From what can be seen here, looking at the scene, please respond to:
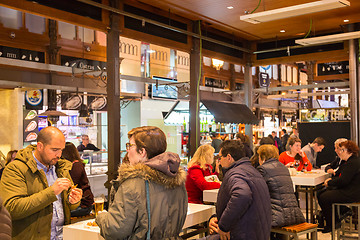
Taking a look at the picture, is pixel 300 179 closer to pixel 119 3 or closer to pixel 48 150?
pixel 119 3

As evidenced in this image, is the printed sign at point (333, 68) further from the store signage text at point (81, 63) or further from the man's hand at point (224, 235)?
the man's hand at point (224, 235)

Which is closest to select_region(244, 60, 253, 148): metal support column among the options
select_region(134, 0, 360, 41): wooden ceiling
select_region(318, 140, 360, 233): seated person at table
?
select_region(134, 0, 360, 41): wooden ceiling

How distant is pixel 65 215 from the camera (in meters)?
3.60

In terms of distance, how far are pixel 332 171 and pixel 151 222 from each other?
5786 mm

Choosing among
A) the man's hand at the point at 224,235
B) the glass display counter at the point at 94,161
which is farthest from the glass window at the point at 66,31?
the man's hand at the point at 224,235

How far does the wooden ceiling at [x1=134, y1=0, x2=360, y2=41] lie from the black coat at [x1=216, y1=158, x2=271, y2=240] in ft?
14.2

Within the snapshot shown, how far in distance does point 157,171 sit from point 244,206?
1384 mm

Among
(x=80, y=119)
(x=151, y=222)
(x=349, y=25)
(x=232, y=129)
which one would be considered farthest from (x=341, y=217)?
(x=232, y=129)

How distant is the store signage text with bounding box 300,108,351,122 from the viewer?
10227 mm

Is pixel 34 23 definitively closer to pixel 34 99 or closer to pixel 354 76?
pixel 34 99

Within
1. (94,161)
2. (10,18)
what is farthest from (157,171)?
(10,18)

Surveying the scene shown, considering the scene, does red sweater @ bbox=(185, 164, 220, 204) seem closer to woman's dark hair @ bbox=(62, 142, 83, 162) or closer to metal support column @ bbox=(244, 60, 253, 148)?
woman's dark hair @ bbox=(62, 142, 83, 162)

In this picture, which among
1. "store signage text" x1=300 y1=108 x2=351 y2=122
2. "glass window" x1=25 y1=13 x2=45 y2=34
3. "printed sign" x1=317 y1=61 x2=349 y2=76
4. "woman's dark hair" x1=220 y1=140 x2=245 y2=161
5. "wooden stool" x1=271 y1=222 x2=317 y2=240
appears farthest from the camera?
"printed sign" x1=317 y1=61 x2=349 y2=76

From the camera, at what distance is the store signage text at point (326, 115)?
10227 millimetres
